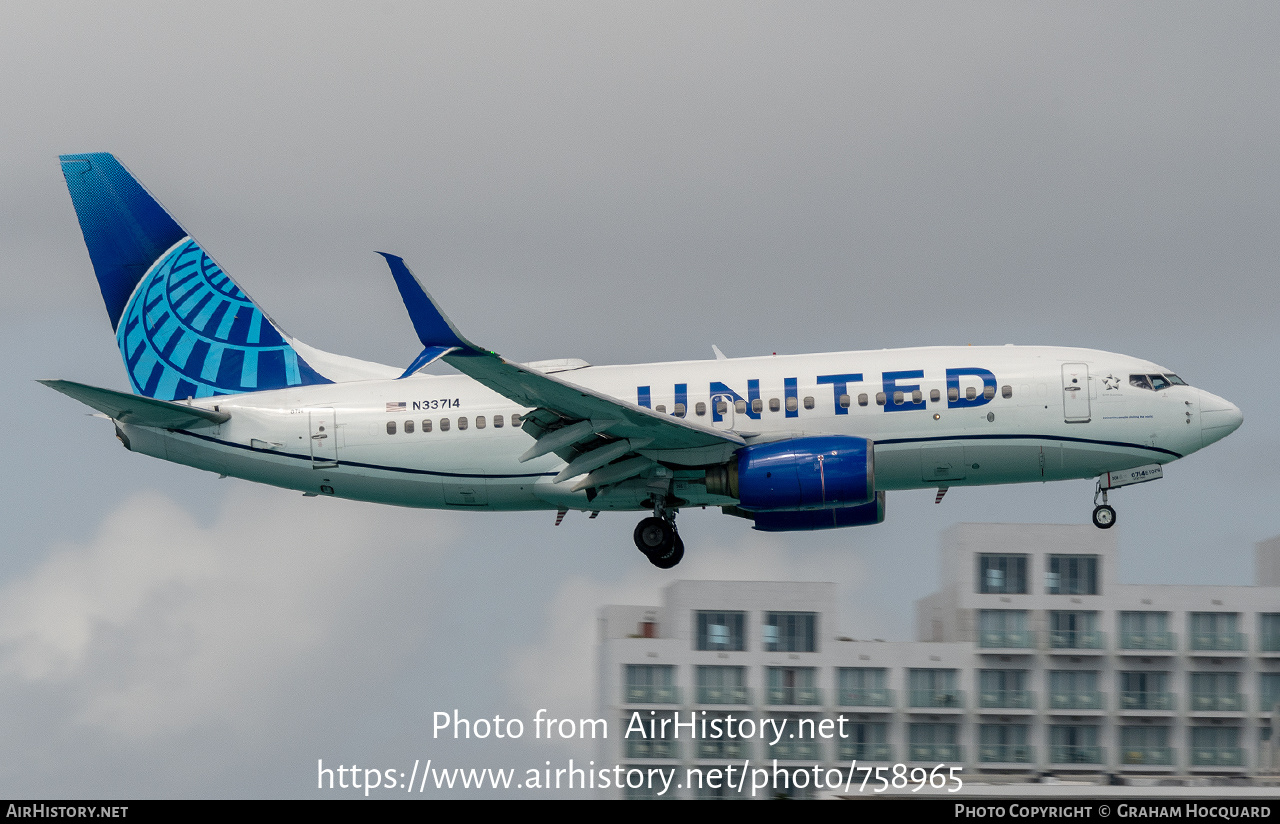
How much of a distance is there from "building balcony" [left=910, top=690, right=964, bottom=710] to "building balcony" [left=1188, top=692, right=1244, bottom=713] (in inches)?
471

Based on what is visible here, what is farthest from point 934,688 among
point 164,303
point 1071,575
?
point 164,303

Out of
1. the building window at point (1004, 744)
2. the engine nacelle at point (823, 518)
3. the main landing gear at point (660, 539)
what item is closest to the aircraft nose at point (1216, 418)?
the engine nacelle at point (823, 518)

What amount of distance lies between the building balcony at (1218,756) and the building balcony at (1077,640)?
6.81 meters

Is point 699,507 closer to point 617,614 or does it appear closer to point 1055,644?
point 617,614

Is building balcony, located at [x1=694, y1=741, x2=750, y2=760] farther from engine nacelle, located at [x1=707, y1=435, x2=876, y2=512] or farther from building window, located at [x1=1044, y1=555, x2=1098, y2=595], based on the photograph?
engine nacelle, located at [x1=707, y1=435, x2=876, y2=512]

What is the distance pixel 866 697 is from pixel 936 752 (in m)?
4.43

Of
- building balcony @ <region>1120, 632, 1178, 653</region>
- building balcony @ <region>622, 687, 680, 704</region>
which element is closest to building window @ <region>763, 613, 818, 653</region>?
building balcony @ <region>622, 687, 680, 704</region>

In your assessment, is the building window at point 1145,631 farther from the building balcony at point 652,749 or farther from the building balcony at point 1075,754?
the building balcony at point 652,749

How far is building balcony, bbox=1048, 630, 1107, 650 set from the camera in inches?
3209

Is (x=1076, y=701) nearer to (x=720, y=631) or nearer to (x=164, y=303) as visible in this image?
(x=720, y=631)

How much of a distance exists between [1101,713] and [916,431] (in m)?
43.6

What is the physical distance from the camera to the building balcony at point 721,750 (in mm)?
71125
